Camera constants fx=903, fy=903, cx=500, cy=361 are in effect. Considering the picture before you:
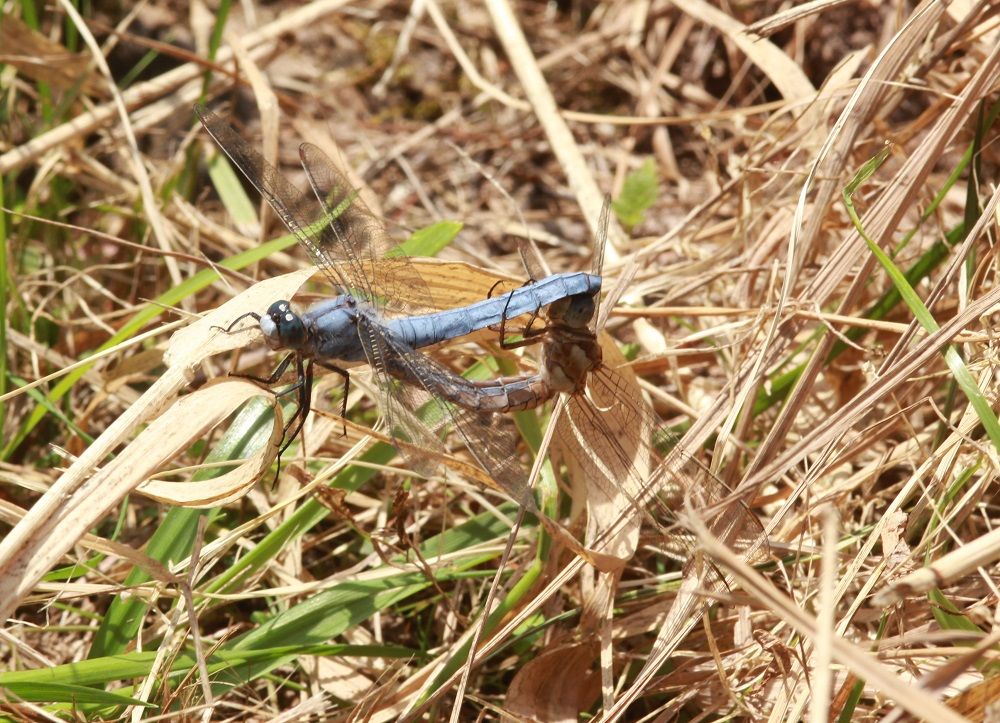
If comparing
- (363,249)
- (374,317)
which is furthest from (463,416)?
(363,249)

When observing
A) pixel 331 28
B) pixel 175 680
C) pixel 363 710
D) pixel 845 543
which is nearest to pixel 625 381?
pixel 845 543

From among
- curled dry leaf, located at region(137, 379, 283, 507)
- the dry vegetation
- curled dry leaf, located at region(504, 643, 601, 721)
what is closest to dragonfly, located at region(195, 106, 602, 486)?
the dry vegetation

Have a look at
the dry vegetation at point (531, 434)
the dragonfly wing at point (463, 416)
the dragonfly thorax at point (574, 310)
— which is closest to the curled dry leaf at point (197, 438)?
the dry vegetation at point (531, 434)

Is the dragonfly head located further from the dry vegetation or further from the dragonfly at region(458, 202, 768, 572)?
the dragonfly at region(458, 202, 768, 572)

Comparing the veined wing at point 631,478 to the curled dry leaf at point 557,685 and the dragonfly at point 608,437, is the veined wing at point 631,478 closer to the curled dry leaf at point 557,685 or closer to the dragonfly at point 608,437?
the dragonfly at point 608,437

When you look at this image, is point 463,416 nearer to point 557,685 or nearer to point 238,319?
point 238,319

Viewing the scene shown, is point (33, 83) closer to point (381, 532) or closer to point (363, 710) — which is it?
point (381, 532)

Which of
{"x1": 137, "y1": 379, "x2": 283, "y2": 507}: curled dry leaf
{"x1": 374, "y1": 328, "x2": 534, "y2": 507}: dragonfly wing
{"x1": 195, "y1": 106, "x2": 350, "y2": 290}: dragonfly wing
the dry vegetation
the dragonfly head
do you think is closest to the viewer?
{"x1": 137, "y1": 379, "x2": 283, "y2": 507}: curled dry leaf
